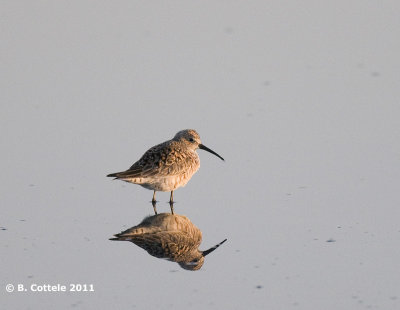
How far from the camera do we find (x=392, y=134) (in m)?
16.3

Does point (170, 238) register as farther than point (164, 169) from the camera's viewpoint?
No

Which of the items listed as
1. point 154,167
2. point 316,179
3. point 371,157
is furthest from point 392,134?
point 154,167

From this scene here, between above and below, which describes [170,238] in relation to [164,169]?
below

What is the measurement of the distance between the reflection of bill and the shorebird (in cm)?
86

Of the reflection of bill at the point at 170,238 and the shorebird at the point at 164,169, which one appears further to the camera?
the shorebird at the point at 164,169

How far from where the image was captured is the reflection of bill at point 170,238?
11.1 m

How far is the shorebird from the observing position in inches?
530

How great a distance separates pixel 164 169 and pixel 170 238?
219 cm

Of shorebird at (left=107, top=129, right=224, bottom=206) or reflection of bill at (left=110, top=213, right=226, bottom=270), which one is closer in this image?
reflection of bill at (left=110, top=213, right=226, bottom=270)

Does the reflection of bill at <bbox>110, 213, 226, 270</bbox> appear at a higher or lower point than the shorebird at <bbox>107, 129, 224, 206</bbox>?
lower

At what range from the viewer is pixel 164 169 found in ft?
45.2

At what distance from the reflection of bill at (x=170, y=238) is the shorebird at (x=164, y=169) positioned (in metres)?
0.86

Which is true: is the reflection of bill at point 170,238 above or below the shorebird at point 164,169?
below

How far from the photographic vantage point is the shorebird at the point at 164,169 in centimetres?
1346
